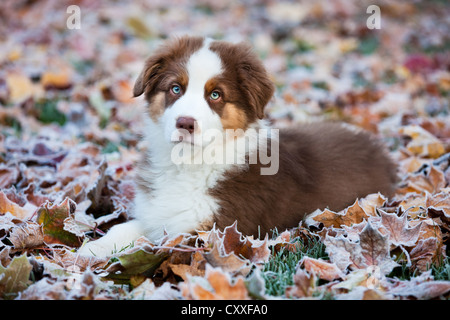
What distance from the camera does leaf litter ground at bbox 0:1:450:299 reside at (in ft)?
7.35

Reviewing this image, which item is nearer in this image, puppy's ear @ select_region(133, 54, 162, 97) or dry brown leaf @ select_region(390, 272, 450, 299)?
dry brown leaf @ select_region(390, 272, 450, 299)

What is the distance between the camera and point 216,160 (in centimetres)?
301

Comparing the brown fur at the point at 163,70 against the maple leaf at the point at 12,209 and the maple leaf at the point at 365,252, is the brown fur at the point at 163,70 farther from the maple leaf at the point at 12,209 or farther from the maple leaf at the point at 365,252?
the maple leaf at the point at 365,252

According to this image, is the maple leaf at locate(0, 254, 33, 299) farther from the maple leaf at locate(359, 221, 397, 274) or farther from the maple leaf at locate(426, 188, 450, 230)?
the maple leaf at locate(426, 188, 450, 230)

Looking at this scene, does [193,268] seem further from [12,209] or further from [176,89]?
[12,209]

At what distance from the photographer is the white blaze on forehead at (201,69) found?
2889mm

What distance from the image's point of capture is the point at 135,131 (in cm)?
491

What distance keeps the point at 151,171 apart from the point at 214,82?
2.33 ft

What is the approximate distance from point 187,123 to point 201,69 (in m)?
0.37

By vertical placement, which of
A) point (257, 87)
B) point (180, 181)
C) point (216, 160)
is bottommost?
point (180, 181)
